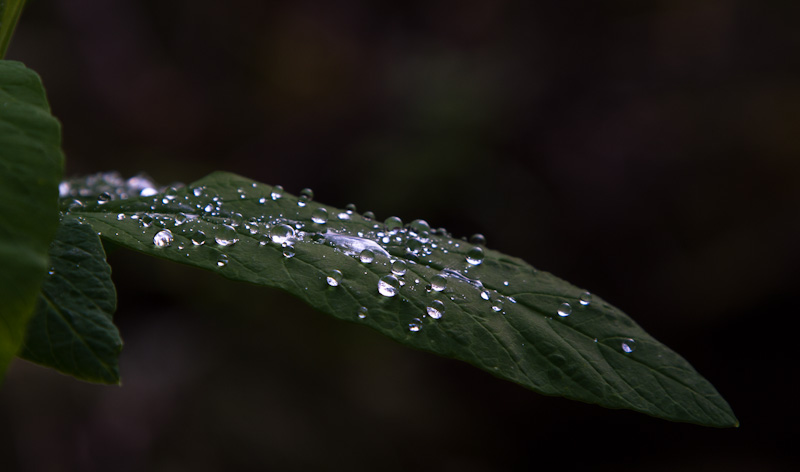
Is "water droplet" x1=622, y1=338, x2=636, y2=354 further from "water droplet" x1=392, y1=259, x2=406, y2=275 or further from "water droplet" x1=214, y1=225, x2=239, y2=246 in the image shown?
"water droplet" x1=214, y1=225, x2=239, y2=246

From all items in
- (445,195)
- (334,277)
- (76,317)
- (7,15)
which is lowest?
(445,195)

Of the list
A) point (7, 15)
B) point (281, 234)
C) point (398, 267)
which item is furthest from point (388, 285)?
point (7, 15)

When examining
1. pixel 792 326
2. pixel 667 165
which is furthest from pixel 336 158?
A: pixel 792 326

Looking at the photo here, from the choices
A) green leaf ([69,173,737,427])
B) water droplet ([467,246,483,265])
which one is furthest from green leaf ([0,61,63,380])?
water droplet ([467,246,483,265])

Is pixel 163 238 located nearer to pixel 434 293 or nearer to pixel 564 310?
pixel 434 293

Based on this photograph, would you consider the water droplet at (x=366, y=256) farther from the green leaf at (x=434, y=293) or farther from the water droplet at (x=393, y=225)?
the water droplet at (x=393, y=225)

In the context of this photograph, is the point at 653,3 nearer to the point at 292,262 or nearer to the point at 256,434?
the point at 256,434

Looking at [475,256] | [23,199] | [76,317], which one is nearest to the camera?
[23,199]
